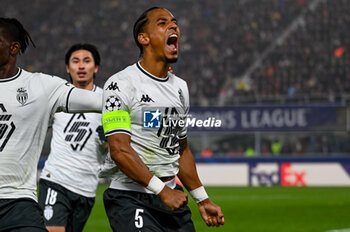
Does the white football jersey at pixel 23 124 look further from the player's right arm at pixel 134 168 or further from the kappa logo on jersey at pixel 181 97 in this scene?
the kappa logo on jersey at pixel 181 97

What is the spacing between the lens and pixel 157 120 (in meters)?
4.38

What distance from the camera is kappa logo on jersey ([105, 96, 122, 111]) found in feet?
13.7

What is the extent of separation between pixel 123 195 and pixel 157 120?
0.52 metres

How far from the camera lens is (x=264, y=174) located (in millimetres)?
22812

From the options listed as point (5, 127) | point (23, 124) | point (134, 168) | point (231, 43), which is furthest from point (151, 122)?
point (231, 43)

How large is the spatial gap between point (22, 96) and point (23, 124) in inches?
6.7

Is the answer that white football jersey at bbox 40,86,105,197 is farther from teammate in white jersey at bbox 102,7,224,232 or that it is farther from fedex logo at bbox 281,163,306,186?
fedex logo at bbox 281,163,306,186

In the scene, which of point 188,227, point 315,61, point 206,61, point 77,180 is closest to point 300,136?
point 315,61

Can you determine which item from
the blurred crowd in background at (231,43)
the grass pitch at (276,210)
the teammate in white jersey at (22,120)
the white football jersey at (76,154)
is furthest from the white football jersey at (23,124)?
the blurred crowd in background at (231,43)

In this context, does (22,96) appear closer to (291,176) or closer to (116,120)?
(116,120)

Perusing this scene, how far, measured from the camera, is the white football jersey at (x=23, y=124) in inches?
162

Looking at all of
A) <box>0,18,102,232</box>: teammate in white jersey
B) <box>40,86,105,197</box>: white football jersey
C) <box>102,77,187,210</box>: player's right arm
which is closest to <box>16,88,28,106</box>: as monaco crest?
<box>0,18,102,232</box>: teammate in white jersey

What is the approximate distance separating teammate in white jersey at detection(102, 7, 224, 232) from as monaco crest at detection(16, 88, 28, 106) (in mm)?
474

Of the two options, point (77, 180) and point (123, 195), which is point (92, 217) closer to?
point (77, 180)
